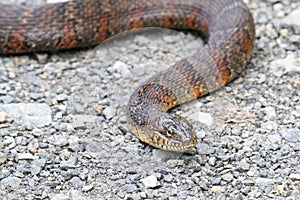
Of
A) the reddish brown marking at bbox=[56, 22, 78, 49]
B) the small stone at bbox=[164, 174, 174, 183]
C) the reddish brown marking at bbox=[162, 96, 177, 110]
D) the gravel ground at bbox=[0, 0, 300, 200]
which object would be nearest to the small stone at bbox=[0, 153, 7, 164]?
the gravel ground at bbox=[0, 0, 300, 200]

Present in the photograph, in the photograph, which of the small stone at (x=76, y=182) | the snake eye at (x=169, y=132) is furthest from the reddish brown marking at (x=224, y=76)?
the small stone at (x=76, y=182)

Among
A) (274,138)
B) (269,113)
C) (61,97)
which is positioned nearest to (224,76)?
(269,113)

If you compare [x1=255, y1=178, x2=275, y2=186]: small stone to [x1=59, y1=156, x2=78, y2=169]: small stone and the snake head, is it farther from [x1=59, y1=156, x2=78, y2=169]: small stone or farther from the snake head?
[x1=59, y1=156, x2=78, y2=169]: small stone

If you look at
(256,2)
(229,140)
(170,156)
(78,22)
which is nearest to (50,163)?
(170,156)

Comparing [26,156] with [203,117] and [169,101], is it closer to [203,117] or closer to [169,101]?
[169,101]

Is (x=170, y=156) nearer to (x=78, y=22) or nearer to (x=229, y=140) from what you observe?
(x=229, y=140)
